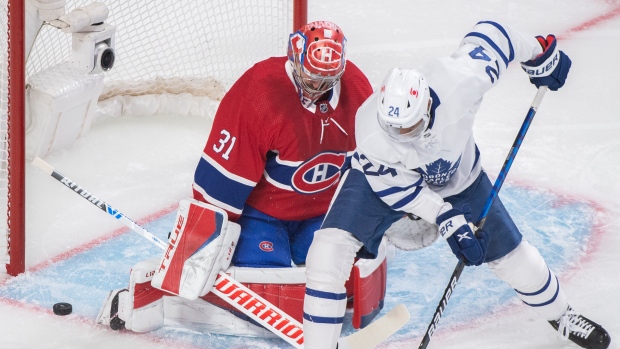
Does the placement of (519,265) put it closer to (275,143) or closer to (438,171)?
(438,171)

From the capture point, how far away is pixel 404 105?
2.70 meters

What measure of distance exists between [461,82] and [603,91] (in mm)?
2057

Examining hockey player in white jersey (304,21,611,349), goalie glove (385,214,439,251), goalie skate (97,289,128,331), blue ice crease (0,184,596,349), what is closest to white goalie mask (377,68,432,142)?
hockey player in white jersey (304,21,611,349)

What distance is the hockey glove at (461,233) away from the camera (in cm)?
283

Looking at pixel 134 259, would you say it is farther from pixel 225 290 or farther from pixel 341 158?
pixel 341 158

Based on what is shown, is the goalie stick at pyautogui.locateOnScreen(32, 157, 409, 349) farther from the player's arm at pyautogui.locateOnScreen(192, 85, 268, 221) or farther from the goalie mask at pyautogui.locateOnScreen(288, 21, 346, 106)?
the goalie mask at pyautogui.locateOnScreen(288, 21, 346, 106)

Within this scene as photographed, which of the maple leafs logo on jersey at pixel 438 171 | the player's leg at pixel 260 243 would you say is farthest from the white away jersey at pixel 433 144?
the player's leg at pixel 260 243

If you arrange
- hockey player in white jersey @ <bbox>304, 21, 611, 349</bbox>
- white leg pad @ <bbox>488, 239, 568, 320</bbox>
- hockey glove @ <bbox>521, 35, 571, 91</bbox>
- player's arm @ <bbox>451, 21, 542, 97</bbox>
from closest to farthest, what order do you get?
hockey player in white jersey @ <bbox>304, 21, 611, 349</bbox> < player's arm @ <bbox>451, 21, 542, 97</bbox> < white leg pad @ <bbox>488, 239, 568, 320</bbox> < hockey glove @ <bbox>521, 35, 571, 91</bbox>

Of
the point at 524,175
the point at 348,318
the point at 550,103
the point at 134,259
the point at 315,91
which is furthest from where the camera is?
the point at 550,103

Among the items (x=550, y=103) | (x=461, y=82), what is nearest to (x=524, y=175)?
(x=550, y=103)

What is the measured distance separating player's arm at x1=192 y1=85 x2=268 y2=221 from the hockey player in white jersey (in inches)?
11.0

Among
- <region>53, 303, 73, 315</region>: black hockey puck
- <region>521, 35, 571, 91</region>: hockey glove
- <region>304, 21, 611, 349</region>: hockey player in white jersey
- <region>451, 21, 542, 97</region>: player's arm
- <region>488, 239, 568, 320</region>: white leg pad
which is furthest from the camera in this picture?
<region>53, 303, 73, 315</region>: black hockey puck

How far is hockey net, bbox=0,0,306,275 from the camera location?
4297 mm

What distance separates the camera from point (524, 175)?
4.18 m
